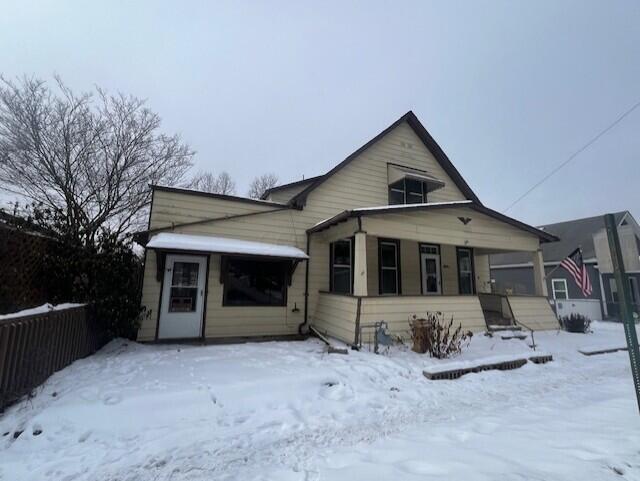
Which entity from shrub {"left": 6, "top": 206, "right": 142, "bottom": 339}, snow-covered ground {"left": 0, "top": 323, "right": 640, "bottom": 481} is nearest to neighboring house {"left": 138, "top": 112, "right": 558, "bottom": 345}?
shrub {"left": 6, "top": 206, "right": 142, "bottom": 339}

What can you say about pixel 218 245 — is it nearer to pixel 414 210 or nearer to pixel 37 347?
pixel 37 347

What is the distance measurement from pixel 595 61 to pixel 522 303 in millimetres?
13504

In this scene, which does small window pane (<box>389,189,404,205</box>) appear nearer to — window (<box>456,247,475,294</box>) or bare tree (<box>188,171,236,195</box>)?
window (<box>456,247,475,294</box>)

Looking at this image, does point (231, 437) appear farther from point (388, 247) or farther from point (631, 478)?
point (388, 247)

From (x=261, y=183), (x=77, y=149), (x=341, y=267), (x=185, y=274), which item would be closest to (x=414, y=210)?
(x=341, y=267)

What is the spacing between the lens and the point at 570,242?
1981 cm

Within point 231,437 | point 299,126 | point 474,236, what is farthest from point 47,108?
point 299,126

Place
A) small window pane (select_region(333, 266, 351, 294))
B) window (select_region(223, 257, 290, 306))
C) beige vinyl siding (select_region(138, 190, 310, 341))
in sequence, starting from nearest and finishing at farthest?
beige vinyl siding (select_region(138, 190, 310, 341))
window (select_region(223, 257, 290, 306))
small window pane (select_region(333, 266, 351, 294))

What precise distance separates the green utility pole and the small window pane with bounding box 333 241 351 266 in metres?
6.90

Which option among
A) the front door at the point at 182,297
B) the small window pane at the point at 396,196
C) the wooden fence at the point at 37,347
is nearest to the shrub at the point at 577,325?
the small window pane at the point at 396,196

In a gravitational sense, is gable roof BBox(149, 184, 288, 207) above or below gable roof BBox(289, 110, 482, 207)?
below

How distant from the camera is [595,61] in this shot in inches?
552

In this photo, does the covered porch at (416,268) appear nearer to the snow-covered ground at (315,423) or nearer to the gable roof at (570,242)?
the snow-covered ground at (315,423)

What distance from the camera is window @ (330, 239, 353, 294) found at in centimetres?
938
